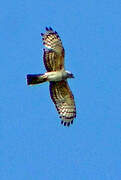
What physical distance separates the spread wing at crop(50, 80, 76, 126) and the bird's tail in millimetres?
564

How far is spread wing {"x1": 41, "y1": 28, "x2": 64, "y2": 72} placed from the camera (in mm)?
17031

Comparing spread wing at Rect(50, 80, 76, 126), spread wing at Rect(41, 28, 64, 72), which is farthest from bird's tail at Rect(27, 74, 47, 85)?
spread wing at Rect(50, 80, 76, 126)

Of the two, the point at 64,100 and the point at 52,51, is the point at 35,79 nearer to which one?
the point at 52,51

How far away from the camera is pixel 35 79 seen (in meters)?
16.8

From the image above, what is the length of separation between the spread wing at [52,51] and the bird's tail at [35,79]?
0.26 m

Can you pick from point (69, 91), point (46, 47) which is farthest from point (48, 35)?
point (69, 91)

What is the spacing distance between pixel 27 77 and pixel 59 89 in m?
1.20

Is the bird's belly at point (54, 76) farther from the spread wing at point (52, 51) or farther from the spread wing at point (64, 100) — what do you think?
the spread wing at point (64, 100)

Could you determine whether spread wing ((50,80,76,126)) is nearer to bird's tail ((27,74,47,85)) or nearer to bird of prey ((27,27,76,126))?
bird of prey ((27,27,76,126))

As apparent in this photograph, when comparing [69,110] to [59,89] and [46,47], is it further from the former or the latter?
[46,47]

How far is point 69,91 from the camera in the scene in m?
17.6

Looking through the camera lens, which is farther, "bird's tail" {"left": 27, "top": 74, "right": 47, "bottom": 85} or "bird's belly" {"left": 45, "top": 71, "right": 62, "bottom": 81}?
"bird's belly" {"left": 45, "top": 71, "right": 62, "bottom": 81}

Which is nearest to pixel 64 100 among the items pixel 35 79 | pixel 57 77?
pixel 57 77

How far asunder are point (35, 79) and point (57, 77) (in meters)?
0.60
